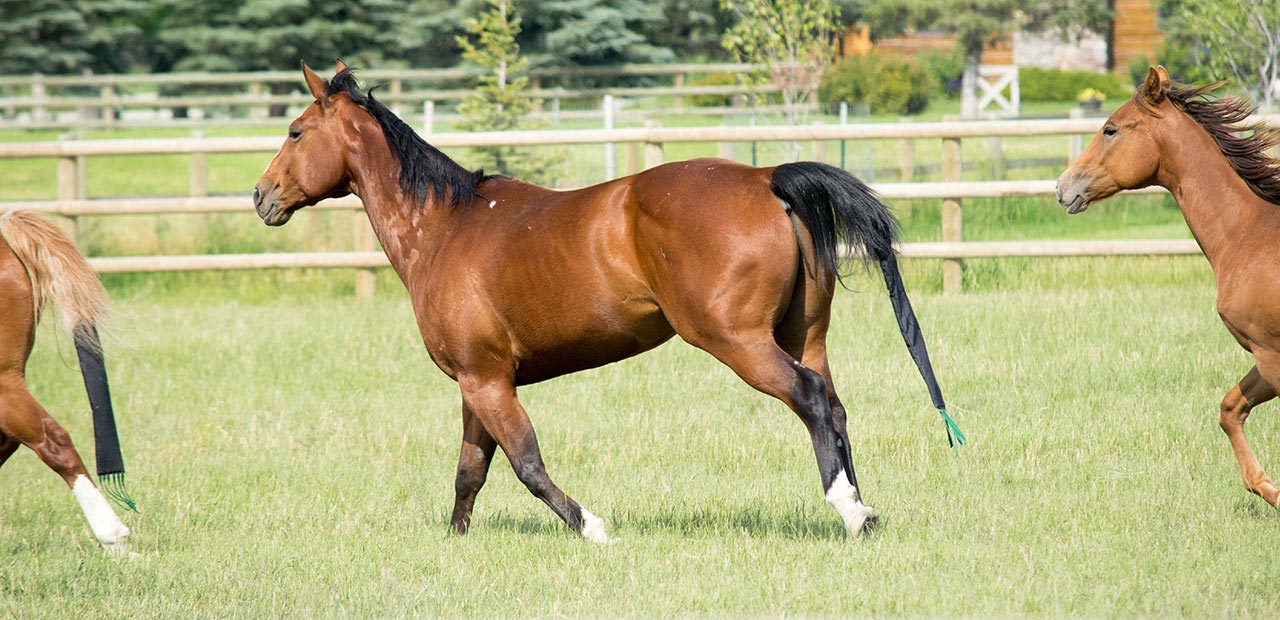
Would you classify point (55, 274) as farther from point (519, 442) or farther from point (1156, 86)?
point (1156, 86)

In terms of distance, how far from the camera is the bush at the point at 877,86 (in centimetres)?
3406

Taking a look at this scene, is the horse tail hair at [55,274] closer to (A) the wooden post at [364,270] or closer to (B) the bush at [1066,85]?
(A) the wooden post at [364,270]

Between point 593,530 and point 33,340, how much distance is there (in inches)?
104

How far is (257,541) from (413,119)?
22.8 m

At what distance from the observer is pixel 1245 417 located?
5891mm

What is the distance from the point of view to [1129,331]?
9.21 metres

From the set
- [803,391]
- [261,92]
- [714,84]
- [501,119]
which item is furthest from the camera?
[714,84]

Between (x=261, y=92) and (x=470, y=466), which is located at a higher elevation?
(x=261, y=92)

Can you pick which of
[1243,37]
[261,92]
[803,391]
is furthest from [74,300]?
[261,92]

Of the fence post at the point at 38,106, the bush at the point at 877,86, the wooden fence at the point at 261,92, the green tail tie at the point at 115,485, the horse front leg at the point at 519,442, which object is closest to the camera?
the horse front leg at the point at 519,442

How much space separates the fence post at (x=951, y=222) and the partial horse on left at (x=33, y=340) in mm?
7396

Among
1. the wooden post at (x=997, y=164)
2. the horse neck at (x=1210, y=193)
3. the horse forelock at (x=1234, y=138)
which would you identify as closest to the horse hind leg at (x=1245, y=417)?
the horse neck at (x=1210, y=193)

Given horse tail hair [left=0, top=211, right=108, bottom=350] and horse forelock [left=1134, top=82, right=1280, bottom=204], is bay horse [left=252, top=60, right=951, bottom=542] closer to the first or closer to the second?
horse tail hair [left=0, top=211, right=108, bottom=350]

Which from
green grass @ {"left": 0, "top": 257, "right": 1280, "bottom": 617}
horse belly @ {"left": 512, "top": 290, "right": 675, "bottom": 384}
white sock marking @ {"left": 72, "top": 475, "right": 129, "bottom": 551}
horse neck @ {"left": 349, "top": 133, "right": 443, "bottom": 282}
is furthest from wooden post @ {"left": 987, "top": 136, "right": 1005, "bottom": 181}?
white sock marking @ {"left": 72, "top": 475, "right": 129, "bottom": 551}
